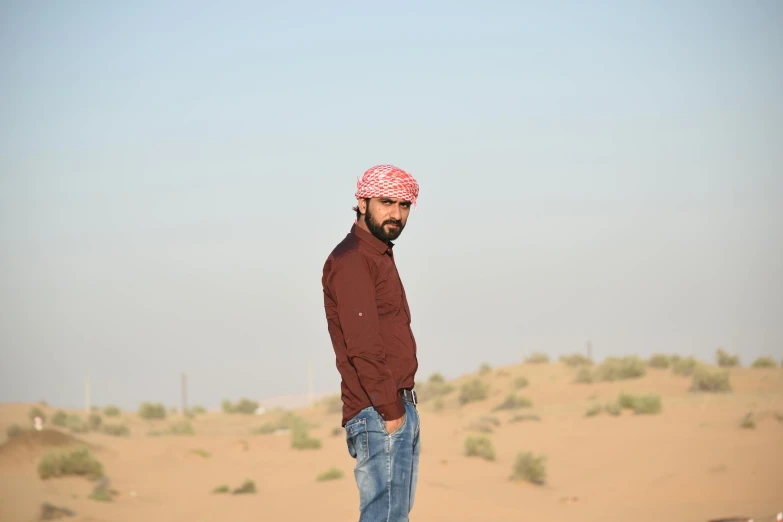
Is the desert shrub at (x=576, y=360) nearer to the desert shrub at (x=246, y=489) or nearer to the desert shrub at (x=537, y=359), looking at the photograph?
the desert shrub at (x=537, y=359)

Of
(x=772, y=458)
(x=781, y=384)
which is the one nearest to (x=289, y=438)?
(x=772, y=458)

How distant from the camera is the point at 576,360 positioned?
35938 mm

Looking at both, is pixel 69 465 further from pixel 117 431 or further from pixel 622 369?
pixel 622 369

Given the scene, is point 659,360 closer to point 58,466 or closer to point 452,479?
point 452,479

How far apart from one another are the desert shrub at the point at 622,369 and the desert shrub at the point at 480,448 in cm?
1355

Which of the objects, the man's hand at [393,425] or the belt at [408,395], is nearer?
the man's hand at [393,425]

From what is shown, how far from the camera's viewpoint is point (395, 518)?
446 centimetres

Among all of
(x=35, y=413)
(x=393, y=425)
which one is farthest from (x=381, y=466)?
(x=35, y=413)

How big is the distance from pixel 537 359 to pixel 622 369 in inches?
296

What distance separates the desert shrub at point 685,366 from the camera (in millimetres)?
28672

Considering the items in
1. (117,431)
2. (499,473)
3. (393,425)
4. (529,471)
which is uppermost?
(393,425)

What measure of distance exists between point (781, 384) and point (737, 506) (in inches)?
539

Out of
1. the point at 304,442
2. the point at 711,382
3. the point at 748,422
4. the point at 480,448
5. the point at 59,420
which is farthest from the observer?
the point at 59,420

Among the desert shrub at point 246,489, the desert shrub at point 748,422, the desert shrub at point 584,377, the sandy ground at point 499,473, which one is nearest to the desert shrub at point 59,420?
the sandy ground at point 499,473
